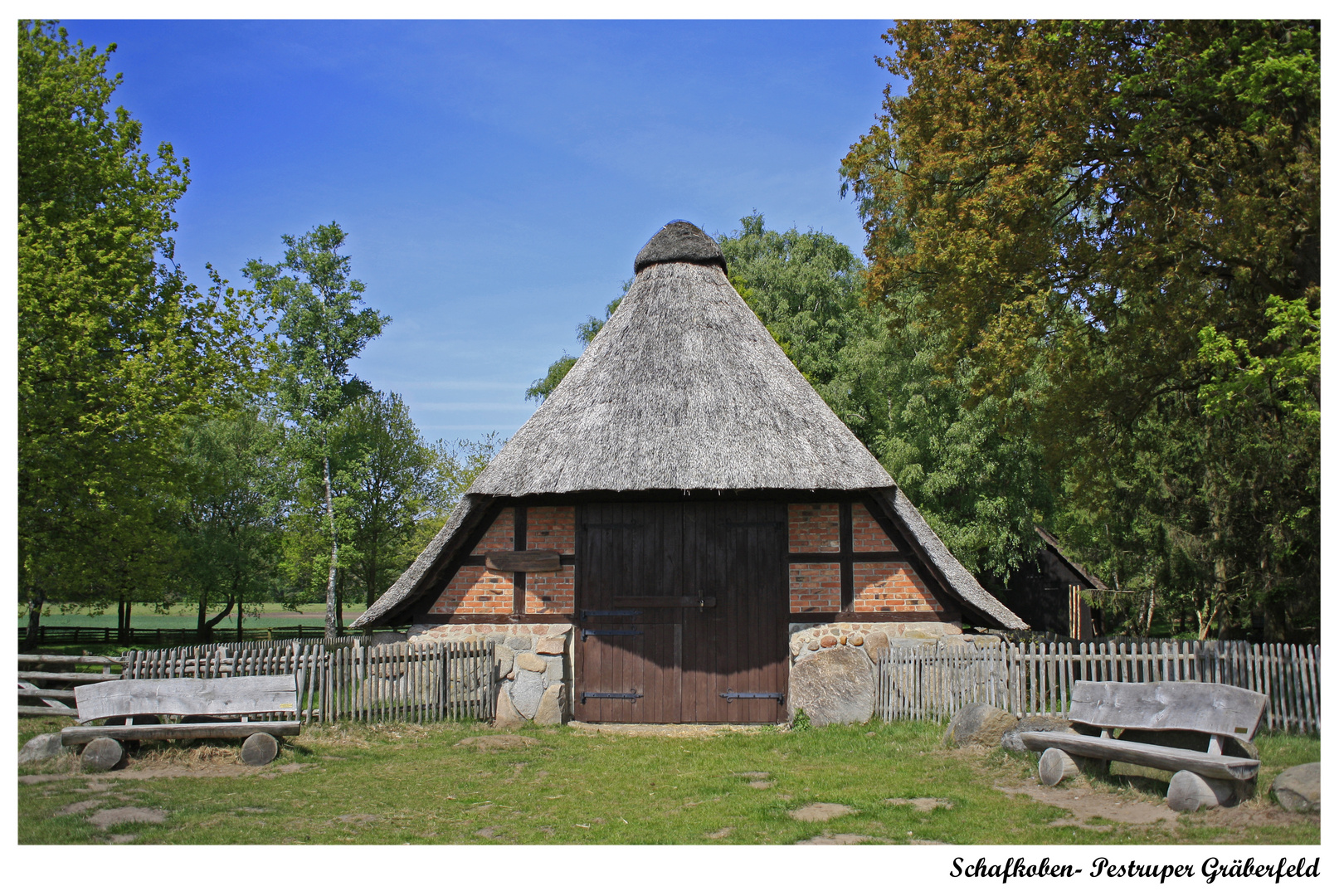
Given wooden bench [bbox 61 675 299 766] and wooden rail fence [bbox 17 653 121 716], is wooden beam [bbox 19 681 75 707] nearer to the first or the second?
wooden rail fence [bbox 17 653 121 716]

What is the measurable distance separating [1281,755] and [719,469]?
19.9 feet

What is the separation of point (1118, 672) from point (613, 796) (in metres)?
6.23

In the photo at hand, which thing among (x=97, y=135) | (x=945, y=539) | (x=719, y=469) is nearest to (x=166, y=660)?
(x=719, y=469)

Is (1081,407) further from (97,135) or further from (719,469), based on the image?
(97,135)

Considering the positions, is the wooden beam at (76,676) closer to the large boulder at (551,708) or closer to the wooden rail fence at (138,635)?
the large boulder at (551,708)

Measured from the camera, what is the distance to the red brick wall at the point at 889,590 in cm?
1088

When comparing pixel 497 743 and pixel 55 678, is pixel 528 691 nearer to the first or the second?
pixel 497 743

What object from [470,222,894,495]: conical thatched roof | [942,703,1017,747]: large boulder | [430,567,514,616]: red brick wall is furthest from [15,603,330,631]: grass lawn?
[942,703,1017,747]: large boulder

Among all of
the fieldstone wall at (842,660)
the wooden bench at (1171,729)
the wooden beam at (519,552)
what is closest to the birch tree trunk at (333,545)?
the wooden beam at (519,552)

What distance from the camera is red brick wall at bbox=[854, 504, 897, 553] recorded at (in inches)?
434

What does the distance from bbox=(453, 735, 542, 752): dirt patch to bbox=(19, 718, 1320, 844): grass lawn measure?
27 millimetres

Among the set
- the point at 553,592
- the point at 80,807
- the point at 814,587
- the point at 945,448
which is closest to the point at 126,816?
the point at 80,807

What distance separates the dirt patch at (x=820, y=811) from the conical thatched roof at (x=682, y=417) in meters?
4.12

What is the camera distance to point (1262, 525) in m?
14.7
